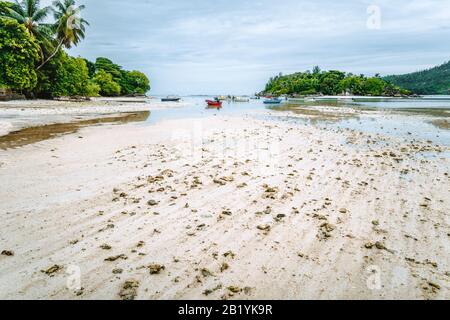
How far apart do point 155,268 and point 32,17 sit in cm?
5840

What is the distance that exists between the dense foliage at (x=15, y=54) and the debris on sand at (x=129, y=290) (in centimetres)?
5027

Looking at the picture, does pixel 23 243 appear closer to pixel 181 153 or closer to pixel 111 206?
pixel 111 206

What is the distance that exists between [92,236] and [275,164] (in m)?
6.45

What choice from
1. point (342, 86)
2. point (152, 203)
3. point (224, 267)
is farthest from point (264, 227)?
point (342, 86)

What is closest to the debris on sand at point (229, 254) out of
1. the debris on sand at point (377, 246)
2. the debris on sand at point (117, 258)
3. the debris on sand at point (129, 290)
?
the debris on sand at point (129, 290)

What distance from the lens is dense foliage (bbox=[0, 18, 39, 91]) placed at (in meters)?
40.3

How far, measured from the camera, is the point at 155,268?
12.3 ft

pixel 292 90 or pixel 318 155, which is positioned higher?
pixel 292 90

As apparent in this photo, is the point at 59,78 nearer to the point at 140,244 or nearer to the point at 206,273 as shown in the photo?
the point at 140,244

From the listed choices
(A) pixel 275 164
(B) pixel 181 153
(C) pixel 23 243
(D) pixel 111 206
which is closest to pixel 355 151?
(A) pixel 275 164

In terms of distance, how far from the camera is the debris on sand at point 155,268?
12.2ft

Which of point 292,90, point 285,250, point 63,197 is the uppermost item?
point 292,90

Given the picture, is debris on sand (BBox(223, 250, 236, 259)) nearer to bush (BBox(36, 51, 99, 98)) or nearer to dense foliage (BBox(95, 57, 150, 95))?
bush (BBox(36, 51, 99, 98))
